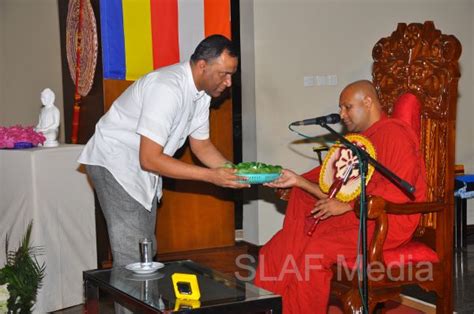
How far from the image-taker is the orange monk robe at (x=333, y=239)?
9.93 ft

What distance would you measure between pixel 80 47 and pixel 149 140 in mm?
1901

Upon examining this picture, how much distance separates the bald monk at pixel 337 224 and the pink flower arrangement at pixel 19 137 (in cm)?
154

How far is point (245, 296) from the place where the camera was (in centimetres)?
240

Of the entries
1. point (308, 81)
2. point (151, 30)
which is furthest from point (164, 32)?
point (308, 81)

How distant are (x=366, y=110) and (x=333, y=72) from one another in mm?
2233

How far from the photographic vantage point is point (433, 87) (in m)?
3.23

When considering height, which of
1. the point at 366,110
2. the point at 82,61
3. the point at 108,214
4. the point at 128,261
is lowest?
the point at 128,261

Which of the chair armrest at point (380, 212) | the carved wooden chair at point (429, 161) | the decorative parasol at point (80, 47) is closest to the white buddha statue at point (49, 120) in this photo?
the decorative parasol at point (80, 47)

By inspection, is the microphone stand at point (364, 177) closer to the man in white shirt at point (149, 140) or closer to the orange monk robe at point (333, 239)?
the orange monk robe at point (333, 239)

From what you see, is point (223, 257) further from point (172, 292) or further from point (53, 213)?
point (172, 292)

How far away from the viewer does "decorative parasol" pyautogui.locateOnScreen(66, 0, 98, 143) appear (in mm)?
4355

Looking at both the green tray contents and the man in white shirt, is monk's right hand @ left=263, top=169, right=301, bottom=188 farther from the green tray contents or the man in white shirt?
the man in white shirt

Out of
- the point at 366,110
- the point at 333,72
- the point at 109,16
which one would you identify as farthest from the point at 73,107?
the point at 366,110

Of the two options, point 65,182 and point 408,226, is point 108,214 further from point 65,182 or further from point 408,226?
point 408,226
